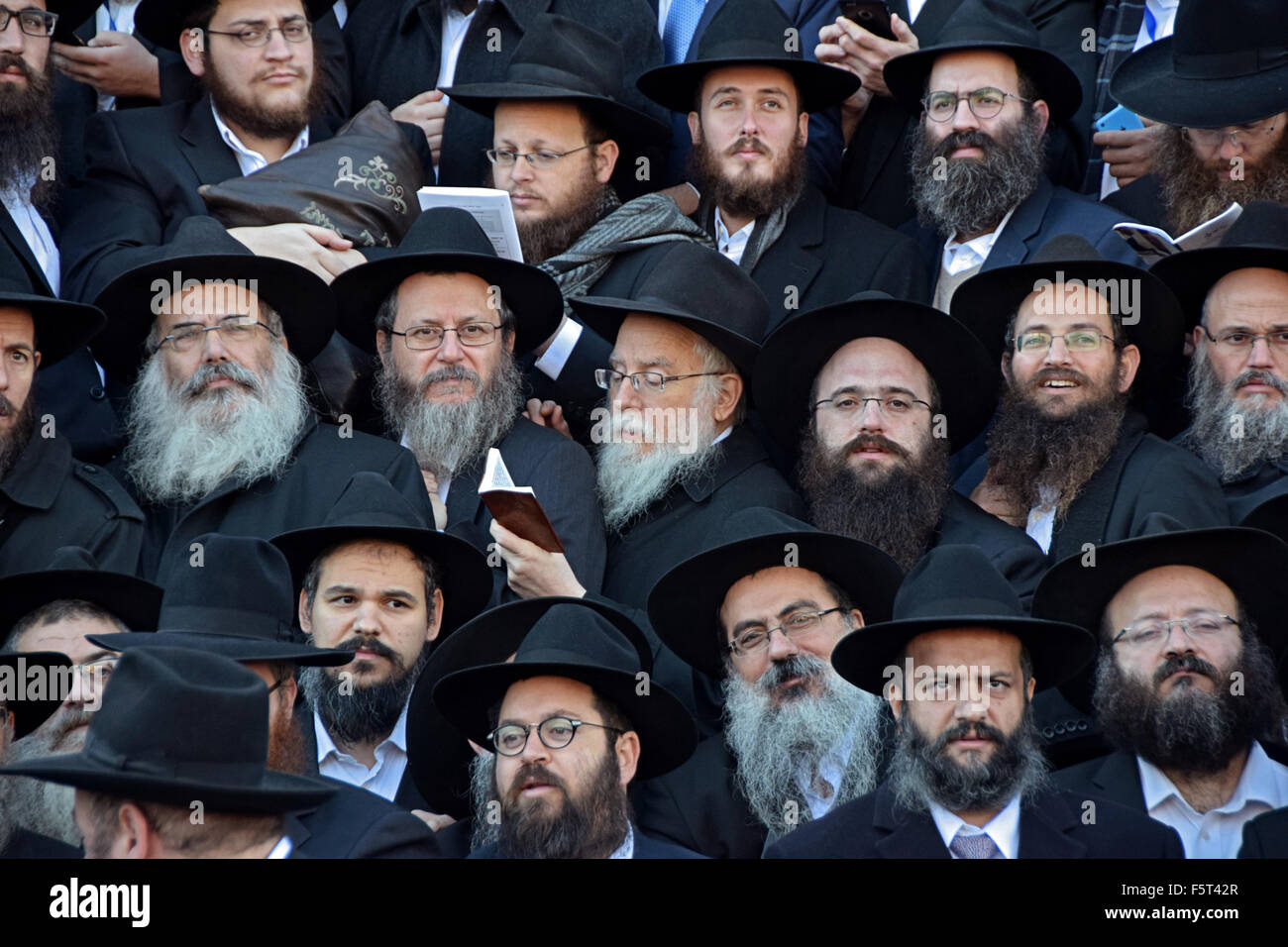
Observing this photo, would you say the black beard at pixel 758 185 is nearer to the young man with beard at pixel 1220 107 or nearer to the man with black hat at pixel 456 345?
the man with black hat at pixel 456 345

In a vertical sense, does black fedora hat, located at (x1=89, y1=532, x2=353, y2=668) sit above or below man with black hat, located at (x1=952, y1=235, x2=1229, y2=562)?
below

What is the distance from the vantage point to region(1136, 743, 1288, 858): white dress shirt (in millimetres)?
6832

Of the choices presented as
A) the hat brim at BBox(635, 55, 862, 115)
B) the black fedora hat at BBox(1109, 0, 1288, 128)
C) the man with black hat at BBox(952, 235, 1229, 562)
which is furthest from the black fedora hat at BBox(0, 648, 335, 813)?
the black fedora hat at BBox(1109, 0, 1288, 128)

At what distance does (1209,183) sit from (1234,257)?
2.20 ft

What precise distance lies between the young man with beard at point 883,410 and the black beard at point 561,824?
173cm

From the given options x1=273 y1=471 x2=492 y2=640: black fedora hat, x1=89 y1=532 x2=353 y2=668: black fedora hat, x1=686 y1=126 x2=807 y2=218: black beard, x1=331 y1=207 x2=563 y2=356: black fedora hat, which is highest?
x1=686 y1=126 x2=807 y2=218: black beard

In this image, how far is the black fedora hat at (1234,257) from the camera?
7.95 m

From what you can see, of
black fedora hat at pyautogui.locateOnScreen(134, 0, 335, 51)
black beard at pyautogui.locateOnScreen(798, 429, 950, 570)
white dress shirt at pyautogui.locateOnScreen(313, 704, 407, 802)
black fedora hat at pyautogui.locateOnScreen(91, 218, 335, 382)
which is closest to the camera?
white dress shirt at pyautogui.locateOnScreen(313, 704, 407, 802)

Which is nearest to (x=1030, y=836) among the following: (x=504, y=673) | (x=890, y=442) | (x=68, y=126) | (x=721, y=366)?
(x=504, y=673)

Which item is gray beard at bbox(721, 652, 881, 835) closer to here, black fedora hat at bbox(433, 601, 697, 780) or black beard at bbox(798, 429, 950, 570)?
black fedora hat at bbox(433, 601, 697, 780)

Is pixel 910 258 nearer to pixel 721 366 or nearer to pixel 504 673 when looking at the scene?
pixel 721 366

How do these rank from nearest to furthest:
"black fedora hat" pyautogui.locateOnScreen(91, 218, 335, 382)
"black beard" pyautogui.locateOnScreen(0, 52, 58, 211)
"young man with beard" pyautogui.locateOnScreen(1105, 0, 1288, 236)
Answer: "black fedora hat" pyautogui.locateOnScreen(91, 218, 335, 382), "young man with beard" pyautogui.locateOnScreen(1105, 0, 1288, 236), "black beard" pyautogui.locateOnScreen(0, 52, 58, 211)

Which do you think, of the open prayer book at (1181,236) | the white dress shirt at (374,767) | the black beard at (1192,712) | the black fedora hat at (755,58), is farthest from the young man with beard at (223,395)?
the open prayer book at (1181,236)

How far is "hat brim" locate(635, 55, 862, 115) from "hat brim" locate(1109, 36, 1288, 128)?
110cm
